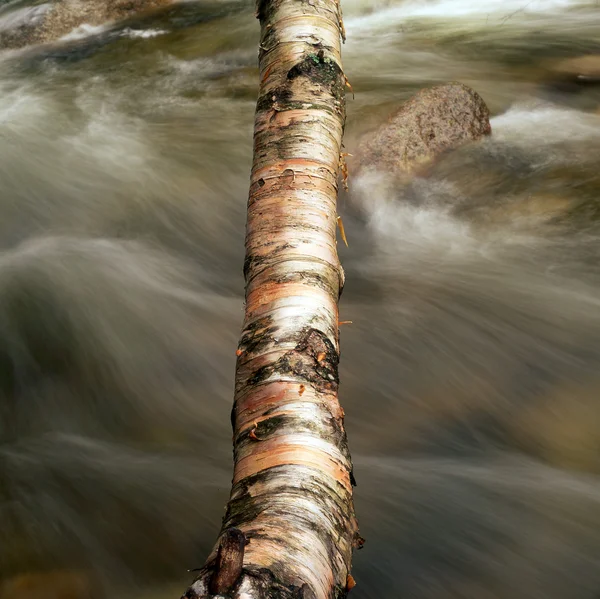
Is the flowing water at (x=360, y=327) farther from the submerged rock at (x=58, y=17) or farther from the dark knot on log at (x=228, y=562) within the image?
the dark knot on log at (x=228, y=562)

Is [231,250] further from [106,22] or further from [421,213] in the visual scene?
[106,22]

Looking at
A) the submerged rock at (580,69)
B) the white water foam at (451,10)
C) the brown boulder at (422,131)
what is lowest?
the brown boulder at (422,131)

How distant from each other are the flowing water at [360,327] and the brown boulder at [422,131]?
14cm

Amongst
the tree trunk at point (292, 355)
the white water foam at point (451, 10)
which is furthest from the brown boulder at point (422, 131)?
the white water foam at point (451, 10)

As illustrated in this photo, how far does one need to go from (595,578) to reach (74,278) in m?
3.31

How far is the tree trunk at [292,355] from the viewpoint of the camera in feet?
4.07

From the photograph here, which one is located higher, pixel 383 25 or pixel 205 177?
pixel 383 25

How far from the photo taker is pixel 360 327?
4.03m

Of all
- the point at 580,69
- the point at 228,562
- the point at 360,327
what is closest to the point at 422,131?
the point at 360,327

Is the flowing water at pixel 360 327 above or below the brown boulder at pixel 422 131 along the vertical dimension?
below

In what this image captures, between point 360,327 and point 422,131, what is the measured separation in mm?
1734

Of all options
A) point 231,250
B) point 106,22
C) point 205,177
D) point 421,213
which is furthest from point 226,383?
point 106,22

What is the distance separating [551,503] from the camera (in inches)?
112

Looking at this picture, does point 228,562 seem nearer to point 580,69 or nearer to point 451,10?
point 580,69
